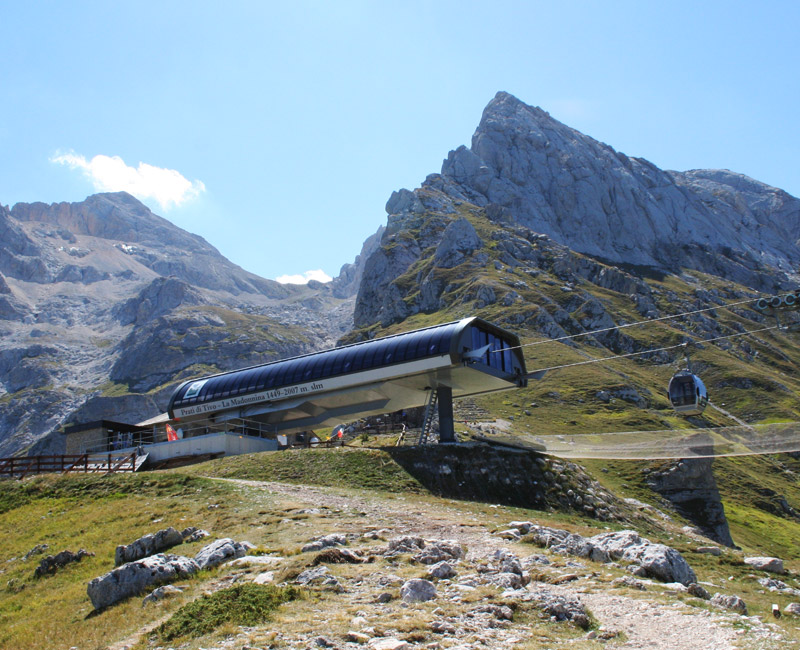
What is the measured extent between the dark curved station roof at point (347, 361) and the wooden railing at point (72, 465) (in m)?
9.08

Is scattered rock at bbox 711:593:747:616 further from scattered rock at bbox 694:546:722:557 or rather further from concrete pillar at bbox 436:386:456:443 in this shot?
concrete pillar at bbox 436:386:456:443

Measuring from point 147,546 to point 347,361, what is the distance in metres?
30.4

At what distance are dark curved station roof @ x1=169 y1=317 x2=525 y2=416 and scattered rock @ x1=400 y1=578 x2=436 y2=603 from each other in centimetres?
3087

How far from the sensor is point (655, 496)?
5753 centimetres

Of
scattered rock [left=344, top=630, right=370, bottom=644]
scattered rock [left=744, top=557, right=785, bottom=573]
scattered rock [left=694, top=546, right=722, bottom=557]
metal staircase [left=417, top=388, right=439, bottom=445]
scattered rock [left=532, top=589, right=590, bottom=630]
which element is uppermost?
metal staircase [left=417, top=388, right=439, bottom=445]

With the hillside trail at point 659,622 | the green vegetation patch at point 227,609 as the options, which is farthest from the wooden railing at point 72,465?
the hillside trail at point 659,622

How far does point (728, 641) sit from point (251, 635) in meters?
8.47

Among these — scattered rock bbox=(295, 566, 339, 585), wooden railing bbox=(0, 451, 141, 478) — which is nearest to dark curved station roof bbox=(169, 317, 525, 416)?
wooden railing bbox=(0, 451, 141, 478)

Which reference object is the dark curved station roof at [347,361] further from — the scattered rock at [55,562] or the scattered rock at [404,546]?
the scattered rock at [55,562]

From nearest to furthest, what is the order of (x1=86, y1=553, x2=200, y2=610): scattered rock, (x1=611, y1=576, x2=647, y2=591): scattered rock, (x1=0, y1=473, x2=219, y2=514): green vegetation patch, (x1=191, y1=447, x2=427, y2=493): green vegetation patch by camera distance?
(x1=611, y1=576, x2=647, y2=591): scattered rock
(x1=86, y1=553, x2=200, y2=610): scattered rock
(x1=0, y1=473, x2=219, y2=514): green vegetation patch
(x1=191, y1=447, x2=427, y2=493): green vegetation patch

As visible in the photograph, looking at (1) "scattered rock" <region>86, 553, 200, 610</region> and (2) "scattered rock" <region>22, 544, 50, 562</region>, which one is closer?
(1) "scattered rock" <region>86, 553, 200, 610</region>

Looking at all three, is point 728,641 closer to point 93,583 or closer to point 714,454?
point 93,583

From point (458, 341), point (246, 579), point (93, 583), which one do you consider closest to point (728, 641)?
point (246, 579)

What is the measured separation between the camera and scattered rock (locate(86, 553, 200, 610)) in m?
17.3
